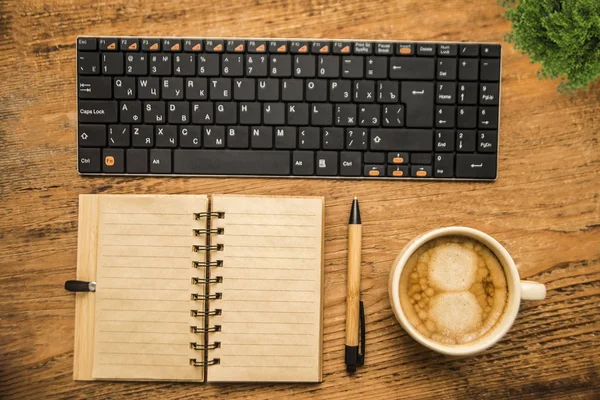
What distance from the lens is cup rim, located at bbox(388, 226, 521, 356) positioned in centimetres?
70

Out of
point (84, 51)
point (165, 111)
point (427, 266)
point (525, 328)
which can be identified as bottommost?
point (525, 328)

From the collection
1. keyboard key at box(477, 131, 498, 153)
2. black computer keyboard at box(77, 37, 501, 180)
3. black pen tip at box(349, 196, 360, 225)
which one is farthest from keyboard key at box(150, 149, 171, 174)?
keyboard key at box(477, 131, 498, 153)

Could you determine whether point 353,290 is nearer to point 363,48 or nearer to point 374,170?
point 374,170

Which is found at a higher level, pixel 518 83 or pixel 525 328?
pixel 518 83

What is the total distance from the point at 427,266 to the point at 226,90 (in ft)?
1.45

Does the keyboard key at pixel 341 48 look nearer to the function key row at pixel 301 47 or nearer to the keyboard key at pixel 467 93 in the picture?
the function key row at pixel 301 47

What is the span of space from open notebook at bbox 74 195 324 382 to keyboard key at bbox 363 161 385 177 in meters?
0.10

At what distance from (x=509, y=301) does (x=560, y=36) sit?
427 mm

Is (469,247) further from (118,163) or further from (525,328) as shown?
(118,163)

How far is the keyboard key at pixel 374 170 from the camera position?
79 cm

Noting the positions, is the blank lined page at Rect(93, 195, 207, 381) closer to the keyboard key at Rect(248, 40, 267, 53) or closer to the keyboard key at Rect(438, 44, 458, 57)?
the keyboard key at Rect(248, 40, 267, 53)

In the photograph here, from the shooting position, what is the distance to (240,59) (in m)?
0.79

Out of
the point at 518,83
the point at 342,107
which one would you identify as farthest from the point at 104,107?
the point at 518,83

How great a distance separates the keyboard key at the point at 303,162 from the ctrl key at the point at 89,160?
336 millimetres
